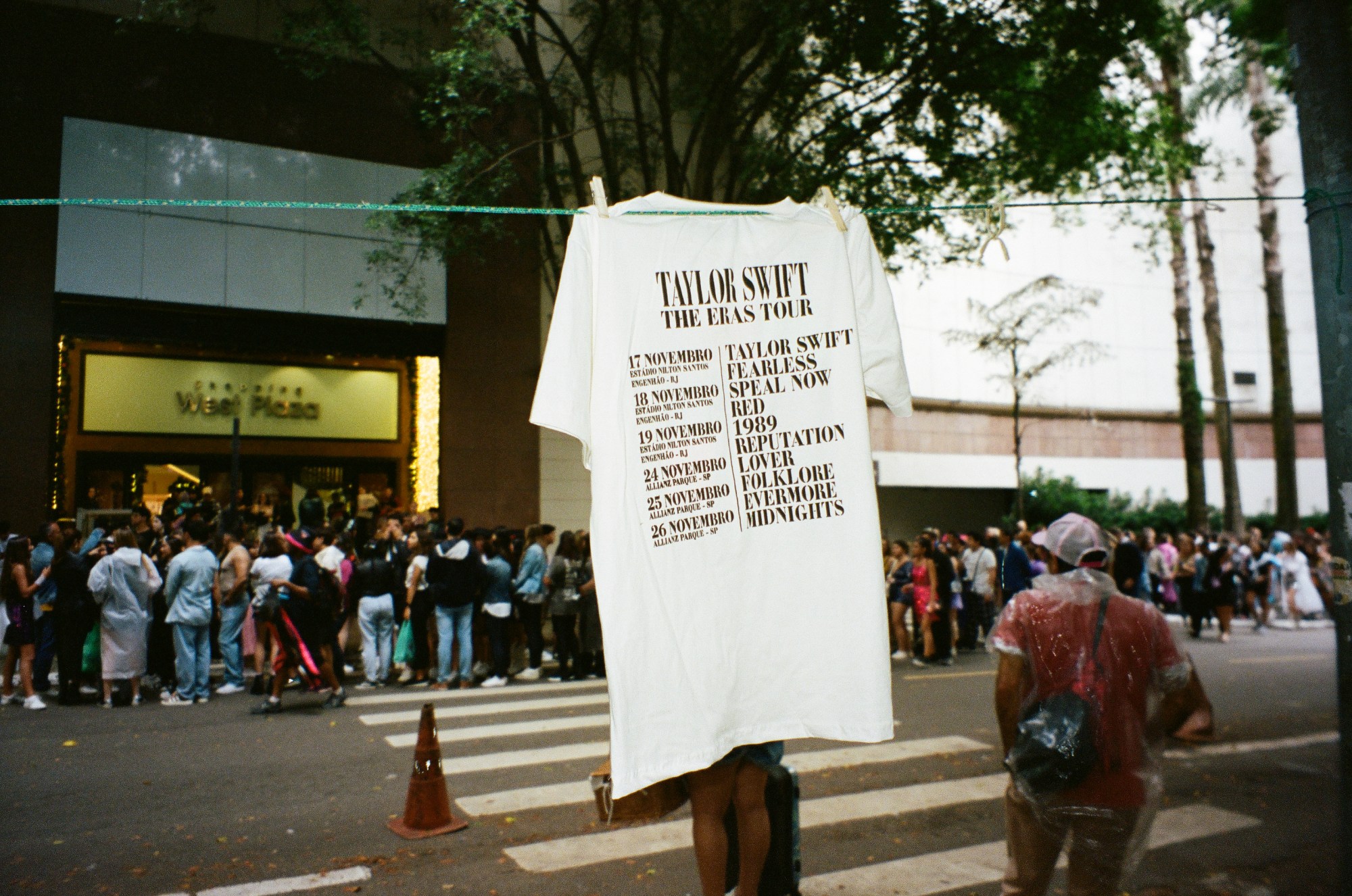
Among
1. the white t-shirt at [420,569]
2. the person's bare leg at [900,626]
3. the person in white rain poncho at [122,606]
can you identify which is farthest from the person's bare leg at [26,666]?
the person's bare leg at [900,626]

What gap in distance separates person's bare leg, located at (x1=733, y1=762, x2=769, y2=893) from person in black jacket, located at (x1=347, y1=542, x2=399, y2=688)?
8.47 meters

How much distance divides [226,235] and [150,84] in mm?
2652

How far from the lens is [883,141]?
19047mm

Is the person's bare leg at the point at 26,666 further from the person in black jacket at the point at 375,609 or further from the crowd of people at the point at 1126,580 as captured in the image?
the crowd of people at the point at 1126,580

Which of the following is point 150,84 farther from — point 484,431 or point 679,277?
point 679,277

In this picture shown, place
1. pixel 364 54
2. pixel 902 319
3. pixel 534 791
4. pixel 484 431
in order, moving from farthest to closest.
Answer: pixel 902 319 < pixel 484 431 < pixel 364 54 < pixel 534 791

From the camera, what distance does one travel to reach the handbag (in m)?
3.33

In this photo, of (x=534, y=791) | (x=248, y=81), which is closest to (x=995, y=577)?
(x=534, y=791)

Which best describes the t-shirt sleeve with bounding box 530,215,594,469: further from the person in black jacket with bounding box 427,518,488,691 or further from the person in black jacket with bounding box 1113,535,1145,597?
the person in black jacket with bounding box 1113,535,1145,597

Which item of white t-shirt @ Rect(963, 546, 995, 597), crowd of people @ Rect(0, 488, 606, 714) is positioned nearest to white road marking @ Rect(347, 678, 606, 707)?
crowd of people @ Rect(0, 488, 606, 714)

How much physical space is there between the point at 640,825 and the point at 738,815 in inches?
102

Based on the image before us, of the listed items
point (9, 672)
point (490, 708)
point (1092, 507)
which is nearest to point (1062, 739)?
point (490, 708)

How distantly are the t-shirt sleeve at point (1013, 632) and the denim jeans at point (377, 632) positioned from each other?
30.1 ft

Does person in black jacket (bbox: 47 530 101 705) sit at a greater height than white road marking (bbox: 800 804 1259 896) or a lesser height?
greater
